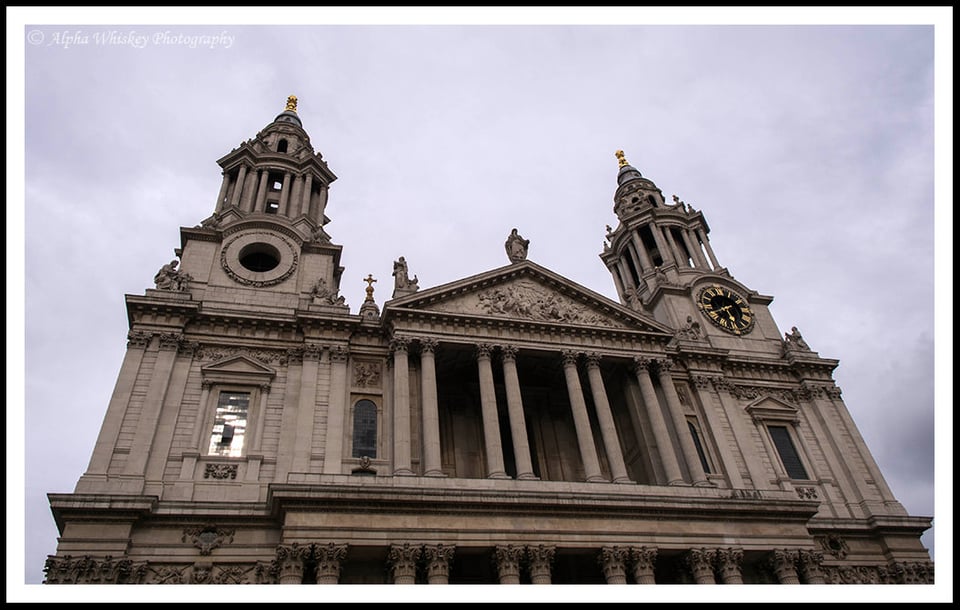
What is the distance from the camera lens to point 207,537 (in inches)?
819

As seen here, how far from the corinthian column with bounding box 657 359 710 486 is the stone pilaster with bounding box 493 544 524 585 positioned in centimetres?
851

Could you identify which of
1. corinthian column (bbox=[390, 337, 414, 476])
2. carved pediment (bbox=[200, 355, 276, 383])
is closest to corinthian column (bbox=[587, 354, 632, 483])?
corinthian column (bbox=[390, 337, 414, 476])

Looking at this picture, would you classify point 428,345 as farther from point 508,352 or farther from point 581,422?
point 581,422

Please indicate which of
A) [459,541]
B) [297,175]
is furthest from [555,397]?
[297,175]

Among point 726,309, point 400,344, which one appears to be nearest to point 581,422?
point 400,344

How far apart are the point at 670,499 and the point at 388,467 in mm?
10115

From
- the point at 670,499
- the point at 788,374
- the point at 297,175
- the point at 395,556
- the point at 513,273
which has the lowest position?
the point at 395,556

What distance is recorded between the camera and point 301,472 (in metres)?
22.0

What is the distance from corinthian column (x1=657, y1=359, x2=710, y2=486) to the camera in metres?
26.0

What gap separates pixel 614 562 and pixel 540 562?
2587 mm

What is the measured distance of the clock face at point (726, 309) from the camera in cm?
3556

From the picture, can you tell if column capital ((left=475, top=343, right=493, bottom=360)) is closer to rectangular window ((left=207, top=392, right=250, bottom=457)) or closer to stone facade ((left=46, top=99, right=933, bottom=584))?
stone facade ((left=46, top=99, right=933, bottom=584))

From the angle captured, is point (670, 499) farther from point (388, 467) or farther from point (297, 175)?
point (297, 175)

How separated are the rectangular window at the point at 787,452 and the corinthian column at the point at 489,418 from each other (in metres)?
13.7
